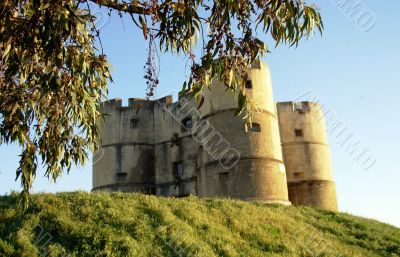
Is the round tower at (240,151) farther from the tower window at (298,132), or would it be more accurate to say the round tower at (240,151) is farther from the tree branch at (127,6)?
the tree branch at (127,6)

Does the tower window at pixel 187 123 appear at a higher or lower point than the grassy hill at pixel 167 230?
higher

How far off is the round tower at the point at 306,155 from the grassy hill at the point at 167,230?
1101cm

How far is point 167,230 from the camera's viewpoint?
1395 cm

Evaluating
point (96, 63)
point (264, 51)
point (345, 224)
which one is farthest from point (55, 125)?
point (345, 224)

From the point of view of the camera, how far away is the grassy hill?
40.6 ft

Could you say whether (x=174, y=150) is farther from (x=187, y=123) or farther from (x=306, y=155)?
(x=306, y=155)

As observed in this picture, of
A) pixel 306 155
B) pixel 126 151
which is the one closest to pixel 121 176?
pixel 126 151

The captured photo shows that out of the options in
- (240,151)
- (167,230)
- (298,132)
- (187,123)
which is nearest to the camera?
(167,230)

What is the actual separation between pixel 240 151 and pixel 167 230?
9372 mm

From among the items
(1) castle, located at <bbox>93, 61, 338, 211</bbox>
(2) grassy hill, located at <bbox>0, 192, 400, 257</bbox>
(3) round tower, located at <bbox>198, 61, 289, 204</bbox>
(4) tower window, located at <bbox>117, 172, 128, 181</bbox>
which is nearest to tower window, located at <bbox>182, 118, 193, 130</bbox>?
(1) castle, located at <bbox>93, 61, 338, 211</bbox>

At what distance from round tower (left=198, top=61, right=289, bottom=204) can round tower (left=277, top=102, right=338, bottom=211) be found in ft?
25.0

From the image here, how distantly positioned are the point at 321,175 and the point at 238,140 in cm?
1072

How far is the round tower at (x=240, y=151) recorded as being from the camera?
2217 cm

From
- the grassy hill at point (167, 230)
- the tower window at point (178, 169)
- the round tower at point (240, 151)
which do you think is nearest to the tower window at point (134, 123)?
the tower window at point (178, 169)
